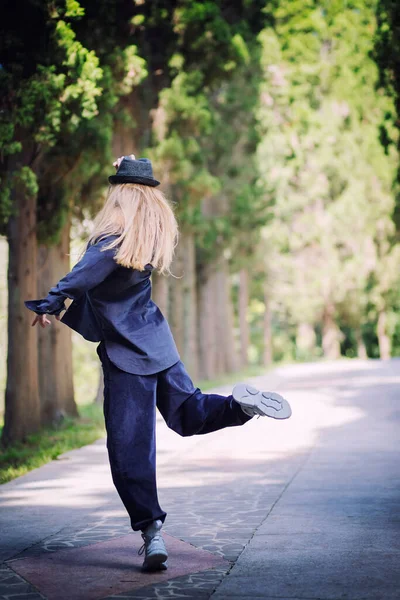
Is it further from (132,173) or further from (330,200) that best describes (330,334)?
(132,173)

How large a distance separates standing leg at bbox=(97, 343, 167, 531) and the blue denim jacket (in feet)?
0.28

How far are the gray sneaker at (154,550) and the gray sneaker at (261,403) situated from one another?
0.78m

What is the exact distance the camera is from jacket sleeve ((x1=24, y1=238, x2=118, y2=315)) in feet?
15.7

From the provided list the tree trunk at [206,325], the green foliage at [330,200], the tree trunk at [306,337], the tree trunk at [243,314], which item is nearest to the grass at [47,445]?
the tree trunk at [206,325]

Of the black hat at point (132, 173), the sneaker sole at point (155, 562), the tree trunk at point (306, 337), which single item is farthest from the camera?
the tree trunk at point (306, 337)

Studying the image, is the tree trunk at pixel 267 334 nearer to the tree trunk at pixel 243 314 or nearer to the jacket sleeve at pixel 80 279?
the tree trunk at pixel 243 314

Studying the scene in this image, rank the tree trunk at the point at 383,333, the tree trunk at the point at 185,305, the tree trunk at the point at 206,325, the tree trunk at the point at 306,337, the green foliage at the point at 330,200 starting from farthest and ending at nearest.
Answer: the tree trunk at the point at 306,337, the tree trunk at the point at 383,333, the green foliage at the point at 330,200, the tree trunk at the point at 206,325, the tree trunk at the point at 185,305

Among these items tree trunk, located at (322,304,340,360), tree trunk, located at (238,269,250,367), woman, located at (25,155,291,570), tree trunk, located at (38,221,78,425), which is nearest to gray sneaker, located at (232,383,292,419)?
woman, located at (25,155,291,570)

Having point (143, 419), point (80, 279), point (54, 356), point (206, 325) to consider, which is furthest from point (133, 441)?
point (206, 325)

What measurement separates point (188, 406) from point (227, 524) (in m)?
1.35

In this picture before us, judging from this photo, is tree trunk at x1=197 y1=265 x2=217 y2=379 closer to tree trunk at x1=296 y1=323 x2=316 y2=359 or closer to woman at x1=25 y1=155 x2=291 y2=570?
tree trunk at x1=296 y1=323 x2=316 y2=359

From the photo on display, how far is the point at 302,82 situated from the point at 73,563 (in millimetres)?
25592

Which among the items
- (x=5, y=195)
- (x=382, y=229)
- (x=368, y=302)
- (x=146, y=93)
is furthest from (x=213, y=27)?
(x=368, y=302)

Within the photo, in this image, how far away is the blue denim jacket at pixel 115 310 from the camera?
489 centimetres
